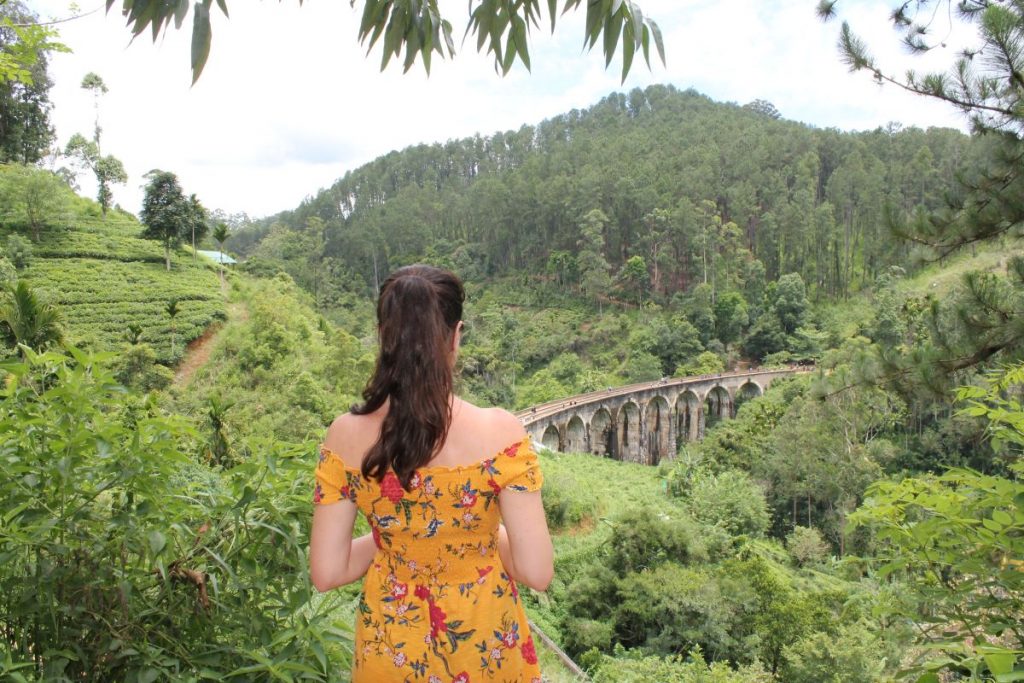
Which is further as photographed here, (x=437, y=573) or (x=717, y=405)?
(x=717, y=405)

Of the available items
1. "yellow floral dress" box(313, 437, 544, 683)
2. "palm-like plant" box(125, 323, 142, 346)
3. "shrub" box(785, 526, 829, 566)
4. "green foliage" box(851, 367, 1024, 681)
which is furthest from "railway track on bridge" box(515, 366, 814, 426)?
"yellow floral dress" box(313, 437, 544, 683)

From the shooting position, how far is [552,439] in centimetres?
2211

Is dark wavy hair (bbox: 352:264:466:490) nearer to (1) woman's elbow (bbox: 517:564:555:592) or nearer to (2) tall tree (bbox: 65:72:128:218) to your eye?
(1) woman's elbow (bbox: 517:564:555:592)

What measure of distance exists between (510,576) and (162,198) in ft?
83.7

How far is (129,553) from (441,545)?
A: 2.31ft

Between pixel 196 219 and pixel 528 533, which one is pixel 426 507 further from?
pixel 196 219

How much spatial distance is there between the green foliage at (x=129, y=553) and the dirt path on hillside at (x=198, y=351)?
1660 centimetres

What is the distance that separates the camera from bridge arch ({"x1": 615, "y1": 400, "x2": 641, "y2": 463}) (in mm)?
25812

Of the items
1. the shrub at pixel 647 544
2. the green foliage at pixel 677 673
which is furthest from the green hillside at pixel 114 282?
the green foliage at pixel 677 673

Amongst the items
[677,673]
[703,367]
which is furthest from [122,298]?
[703,367]

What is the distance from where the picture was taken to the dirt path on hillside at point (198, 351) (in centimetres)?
Answer: 1728

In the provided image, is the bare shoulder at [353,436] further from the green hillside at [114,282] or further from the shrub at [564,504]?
the green hillside at [114,282]

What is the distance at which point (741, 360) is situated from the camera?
3388 cm

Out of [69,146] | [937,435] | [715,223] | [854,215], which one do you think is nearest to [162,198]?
[69,146]
